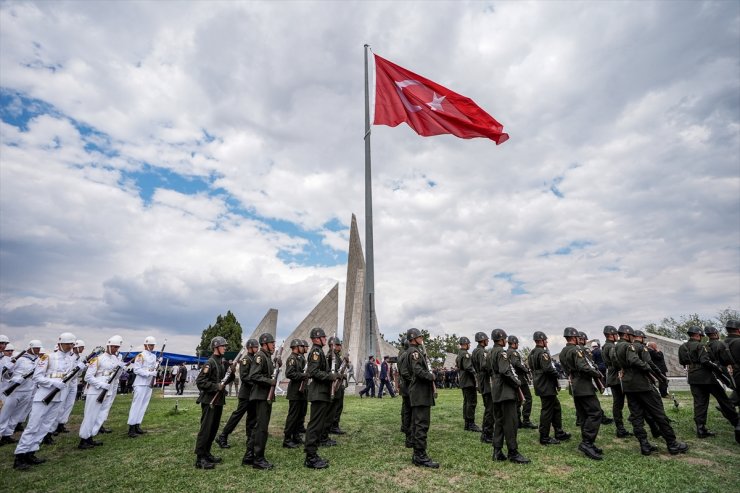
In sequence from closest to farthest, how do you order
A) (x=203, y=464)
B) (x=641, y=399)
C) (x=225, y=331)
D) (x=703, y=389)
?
(x=203, y=464), (x=641, y=399), (x=703, y=389), (x=225, y=331)

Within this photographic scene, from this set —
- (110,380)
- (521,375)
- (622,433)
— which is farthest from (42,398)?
(622,433)

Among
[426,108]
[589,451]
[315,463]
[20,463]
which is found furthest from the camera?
[426,108]

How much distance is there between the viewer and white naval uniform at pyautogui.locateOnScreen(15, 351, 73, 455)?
24.7 ft

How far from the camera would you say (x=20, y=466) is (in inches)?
287

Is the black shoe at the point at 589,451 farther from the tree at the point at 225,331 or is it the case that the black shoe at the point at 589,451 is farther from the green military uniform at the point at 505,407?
the tree at the point at 225,331

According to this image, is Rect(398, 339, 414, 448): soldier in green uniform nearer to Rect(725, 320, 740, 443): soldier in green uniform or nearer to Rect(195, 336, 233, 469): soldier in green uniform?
Rect(195, 336, 233, 469): soldier in green uniform

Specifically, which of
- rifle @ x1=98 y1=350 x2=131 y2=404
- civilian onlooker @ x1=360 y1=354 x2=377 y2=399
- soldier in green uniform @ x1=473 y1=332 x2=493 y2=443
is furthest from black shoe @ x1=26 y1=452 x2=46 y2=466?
civilian onlooker @ x1=360 y1=354 x2=377 y2=399

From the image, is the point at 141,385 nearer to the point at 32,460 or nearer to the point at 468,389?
the point at 32,460

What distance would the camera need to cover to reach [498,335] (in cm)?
796

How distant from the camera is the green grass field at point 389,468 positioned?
19.2 ft

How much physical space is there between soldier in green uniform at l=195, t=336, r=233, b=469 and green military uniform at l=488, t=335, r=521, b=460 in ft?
16.2

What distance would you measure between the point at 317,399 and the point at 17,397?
7660 millimetres

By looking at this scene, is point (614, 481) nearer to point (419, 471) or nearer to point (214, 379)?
point (419, 471)

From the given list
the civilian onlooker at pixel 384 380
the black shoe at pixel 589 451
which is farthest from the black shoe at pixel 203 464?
the civilian onlooker at pixel 384 380
